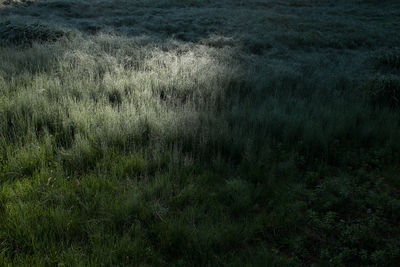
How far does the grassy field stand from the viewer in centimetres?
236

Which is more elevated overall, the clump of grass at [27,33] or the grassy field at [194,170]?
the clump of grass at [27,33]

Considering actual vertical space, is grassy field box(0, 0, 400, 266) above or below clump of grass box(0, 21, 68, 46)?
below

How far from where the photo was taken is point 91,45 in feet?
32.2

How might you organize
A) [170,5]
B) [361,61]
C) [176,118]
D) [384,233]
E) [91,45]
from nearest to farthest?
[384,233]
[176,118]
[91,45]
[361,61]
[170,5]

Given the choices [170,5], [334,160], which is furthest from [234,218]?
[170,5]

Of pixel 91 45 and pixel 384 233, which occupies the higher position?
pixel 91 45

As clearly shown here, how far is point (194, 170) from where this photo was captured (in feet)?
11.5

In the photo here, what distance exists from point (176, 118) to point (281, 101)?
9.90 ft

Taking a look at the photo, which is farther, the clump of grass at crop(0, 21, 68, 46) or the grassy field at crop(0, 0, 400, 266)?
the clump of grass at crop(0, 21, 68, 46)

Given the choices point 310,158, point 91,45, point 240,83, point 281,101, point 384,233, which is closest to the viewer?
point 384,233

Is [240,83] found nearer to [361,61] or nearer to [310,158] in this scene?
[310,158]

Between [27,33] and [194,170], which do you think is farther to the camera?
[27,33]

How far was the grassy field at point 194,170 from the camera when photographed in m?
2.36

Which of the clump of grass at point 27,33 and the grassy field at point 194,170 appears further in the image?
the clump of grass at point 27,33
